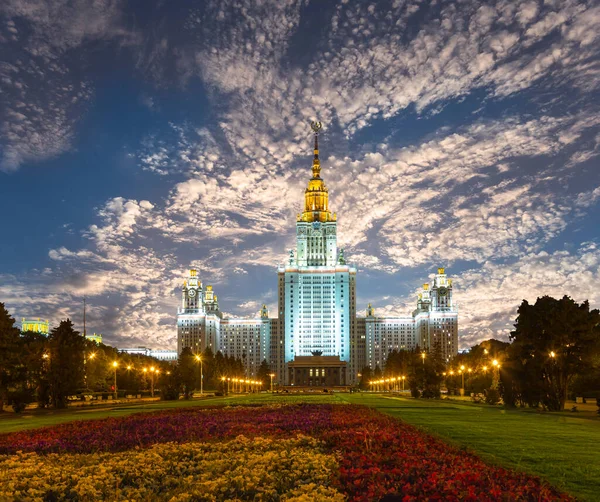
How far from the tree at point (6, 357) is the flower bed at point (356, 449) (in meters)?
24.7

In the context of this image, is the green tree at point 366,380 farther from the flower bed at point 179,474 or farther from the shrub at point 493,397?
the flower bed at point 179,474

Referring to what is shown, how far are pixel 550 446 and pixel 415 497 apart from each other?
1184 cm

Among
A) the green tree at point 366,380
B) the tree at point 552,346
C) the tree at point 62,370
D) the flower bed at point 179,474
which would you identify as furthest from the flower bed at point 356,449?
the green tree at point 366,380

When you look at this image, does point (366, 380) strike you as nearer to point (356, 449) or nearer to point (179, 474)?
point (356, 449)

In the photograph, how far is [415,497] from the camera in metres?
10.9

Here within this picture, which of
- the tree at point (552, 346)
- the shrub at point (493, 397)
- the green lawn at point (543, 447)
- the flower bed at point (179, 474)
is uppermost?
the tree at point (552, 346)

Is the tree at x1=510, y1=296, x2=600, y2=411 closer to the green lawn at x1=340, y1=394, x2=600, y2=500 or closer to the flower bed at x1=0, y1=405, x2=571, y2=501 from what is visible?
the green lawn at x1=340, y1=394, x2=600, y2=500

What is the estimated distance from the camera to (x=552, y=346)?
147ft

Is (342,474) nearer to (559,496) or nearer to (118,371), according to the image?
(559,496)

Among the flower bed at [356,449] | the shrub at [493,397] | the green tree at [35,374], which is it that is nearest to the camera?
the flower bed at [356,449]

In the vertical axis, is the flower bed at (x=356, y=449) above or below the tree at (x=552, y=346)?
below

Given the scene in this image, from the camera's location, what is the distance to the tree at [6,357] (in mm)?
47844

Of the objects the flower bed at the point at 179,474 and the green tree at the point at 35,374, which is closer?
the flower bed at the point at 179,474

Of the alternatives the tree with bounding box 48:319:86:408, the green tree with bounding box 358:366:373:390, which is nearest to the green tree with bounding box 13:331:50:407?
the tree with bounding box 48:319:86:408
